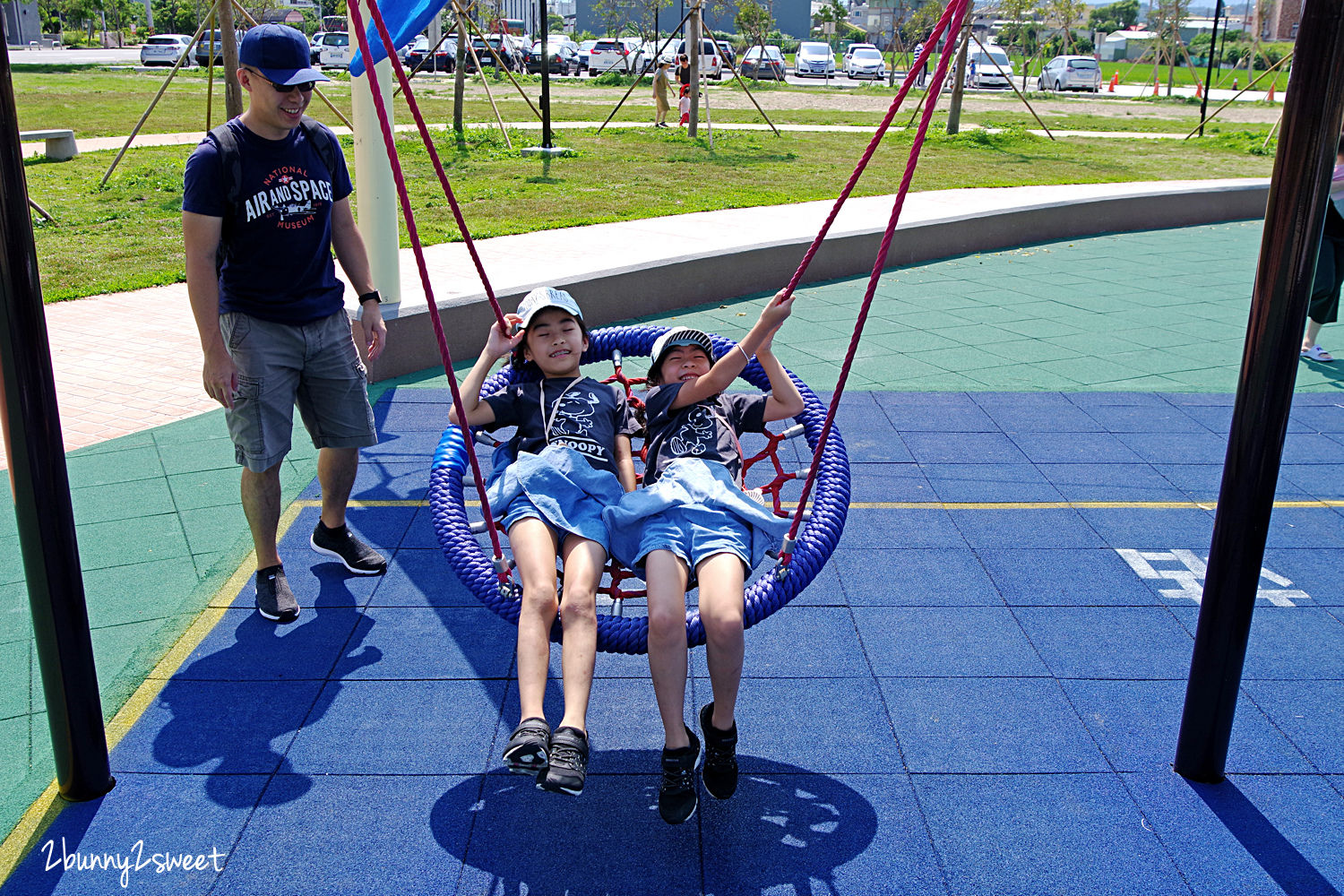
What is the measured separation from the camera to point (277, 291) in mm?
3756

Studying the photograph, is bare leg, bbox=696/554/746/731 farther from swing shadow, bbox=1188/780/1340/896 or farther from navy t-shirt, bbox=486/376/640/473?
swing shadow, bbox=1188/780/1340/896

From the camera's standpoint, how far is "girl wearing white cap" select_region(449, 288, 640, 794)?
2.70 metres

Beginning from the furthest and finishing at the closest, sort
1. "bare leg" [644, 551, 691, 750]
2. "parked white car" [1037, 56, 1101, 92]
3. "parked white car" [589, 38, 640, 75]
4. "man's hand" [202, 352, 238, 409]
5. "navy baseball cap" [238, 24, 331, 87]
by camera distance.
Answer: "parked white car" [589, 38, 640, 75] < "parked white car" [1037, 56, 1101, 92] < "man's hand" [202, 352, 238, 409] < "navy baseball cap" [238, 24, 331, 87] < "bare leg" [644, 551, 691, 750]

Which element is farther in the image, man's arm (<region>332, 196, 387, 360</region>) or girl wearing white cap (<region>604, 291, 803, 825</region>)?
man's arm (<region>332, 196, 387, 360</region>)

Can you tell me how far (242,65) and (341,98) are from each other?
805 inches

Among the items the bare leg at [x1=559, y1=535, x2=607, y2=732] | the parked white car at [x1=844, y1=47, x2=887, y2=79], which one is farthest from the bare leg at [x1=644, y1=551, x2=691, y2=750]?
the parked white car at [x1=844, y1=47, x2=887, y2=79]

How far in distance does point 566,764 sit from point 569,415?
4.08 feet

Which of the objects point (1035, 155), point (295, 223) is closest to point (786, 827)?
point (295, 223)

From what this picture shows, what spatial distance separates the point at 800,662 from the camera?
369 centimetres

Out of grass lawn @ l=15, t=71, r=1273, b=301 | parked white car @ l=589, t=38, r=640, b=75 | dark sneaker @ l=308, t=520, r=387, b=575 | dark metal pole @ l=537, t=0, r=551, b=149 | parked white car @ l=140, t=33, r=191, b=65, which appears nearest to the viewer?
dark sneaker @ l=308, t=520, r=387, b=575

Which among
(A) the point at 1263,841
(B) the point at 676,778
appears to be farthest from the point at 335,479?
(A) the point at 1263,841

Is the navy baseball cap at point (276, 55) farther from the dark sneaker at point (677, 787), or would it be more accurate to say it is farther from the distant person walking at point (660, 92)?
the distant person walking at point (660, 92)

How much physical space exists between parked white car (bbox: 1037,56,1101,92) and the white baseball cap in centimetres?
3572

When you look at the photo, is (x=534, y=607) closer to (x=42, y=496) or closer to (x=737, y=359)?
(x=737, y=359)
